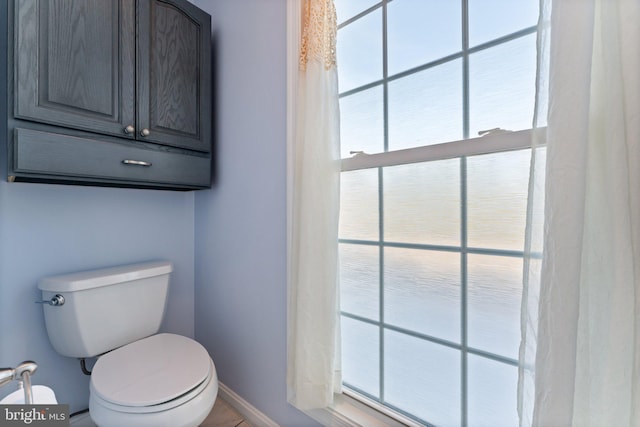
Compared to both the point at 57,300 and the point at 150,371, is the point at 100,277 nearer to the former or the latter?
the point at 57,300

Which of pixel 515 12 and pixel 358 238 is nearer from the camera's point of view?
pixel 515 12

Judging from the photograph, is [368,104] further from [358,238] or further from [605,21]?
[605,21]

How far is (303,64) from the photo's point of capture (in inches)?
40.4

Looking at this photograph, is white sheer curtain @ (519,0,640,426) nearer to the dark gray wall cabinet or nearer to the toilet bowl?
the toilet bowl

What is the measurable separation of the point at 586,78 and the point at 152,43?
1.42 metres

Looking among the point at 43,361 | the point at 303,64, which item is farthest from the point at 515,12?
the point at 43,361

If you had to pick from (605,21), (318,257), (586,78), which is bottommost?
(318,257)

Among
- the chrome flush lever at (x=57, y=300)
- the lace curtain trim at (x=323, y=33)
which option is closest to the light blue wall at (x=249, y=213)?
the lace curtain trim at (x=323, y=33)

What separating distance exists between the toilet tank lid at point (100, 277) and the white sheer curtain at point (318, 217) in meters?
0.78

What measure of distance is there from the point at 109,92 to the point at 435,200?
1.22m

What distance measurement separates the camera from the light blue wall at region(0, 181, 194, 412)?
3.86ft

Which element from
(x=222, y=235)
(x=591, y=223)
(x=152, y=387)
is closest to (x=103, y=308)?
(x=152, y=387)

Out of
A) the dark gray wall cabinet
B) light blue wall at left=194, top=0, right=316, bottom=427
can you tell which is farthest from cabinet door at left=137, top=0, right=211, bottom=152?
light blue wall at left=194, top=0, right=316, bottom=427

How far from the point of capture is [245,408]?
53.9 inches
